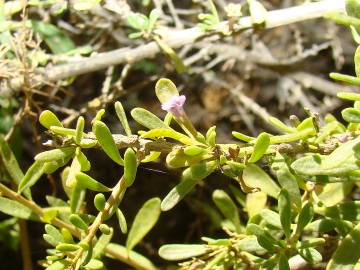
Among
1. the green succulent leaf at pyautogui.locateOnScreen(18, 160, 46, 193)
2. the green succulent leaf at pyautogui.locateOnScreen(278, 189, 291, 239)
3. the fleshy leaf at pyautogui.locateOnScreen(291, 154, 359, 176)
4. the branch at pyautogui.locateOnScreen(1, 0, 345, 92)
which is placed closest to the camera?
the fleshy leaf at pyautogui.locateOnScreen(291, 154, 359, 176)

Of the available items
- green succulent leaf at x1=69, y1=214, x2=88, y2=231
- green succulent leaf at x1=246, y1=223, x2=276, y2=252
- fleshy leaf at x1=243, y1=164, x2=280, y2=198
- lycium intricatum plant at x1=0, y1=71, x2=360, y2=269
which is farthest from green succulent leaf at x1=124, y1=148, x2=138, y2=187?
fleshy leaf at x1=243, y1=164, x2=280, y2=198

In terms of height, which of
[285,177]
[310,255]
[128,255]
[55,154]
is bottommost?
[128,255]

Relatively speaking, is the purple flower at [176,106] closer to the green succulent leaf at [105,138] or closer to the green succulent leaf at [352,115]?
the green succulent leaf at [105,138]

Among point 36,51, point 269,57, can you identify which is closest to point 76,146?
point 36,51

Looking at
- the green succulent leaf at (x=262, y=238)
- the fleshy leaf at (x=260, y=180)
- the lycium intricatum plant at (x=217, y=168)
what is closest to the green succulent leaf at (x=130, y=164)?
the lycium intricatum plant at (x=217, y=168)

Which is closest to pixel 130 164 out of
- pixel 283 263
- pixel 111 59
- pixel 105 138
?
pixel 105 138

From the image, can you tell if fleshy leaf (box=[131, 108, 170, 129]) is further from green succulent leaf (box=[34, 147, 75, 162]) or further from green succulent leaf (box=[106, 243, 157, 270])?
green succulent leaf (box=[106, 243, 157, 270])

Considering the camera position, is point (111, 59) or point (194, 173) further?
point (111, 59)

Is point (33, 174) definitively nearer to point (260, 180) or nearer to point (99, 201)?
point (99, 201)

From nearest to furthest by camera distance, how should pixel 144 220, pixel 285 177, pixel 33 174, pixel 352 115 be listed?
pixel 352 115 → pixel 285 177 → pixel 33 174 → pixel 144 220

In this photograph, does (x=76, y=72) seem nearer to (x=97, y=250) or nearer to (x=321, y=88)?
(x=97, y=250)

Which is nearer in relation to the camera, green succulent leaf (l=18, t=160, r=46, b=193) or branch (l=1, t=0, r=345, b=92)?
green succulent leaf (l=18, t=160, r=46, b=193)
